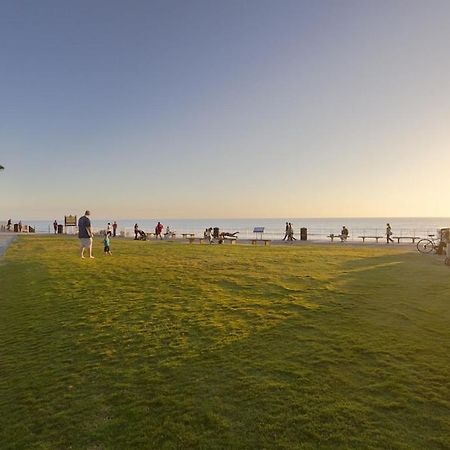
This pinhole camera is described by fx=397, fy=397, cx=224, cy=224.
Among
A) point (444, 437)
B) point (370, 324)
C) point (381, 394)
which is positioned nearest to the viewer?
point (444, 437)

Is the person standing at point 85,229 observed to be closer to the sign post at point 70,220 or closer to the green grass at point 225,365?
the green grass at point 225,365

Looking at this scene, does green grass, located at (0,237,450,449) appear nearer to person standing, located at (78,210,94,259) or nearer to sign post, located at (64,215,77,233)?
person standing, located at (78,210,94,259)

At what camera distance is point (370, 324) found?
8.48 meters

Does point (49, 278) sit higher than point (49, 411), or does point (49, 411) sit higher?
point (49, 278)

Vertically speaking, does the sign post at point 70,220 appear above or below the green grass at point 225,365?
above

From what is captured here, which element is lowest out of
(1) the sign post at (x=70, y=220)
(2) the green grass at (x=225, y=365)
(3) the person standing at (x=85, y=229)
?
(2) the green grass at (x=225, y=365)

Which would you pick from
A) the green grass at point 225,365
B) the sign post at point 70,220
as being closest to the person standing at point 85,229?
the green grass at point 225,365

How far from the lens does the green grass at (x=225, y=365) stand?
4824 mm

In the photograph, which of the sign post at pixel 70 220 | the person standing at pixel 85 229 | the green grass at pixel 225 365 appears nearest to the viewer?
the green grass at pixel 225 365

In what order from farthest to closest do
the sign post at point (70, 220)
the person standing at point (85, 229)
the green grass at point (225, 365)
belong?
the sign post at point (70, 220) → the person standing at point (85, 229) → the green grass at point (225, 365)

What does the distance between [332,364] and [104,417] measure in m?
3.59

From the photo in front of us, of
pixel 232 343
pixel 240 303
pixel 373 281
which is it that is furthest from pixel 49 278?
pixel 373 281

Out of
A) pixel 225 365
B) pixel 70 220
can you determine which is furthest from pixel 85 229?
pixel 70 220

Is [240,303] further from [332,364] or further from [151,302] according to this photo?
[332,364]
